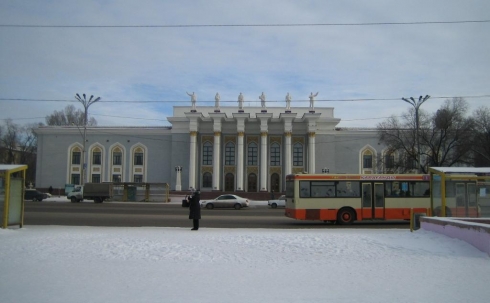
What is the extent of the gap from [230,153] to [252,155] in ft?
10.4

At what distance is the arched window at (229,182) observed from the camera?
215 ft

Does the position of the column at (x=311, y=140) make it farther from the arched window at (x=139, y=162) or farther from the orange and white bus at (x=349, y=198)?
the orange and white bus at (x=349, y=198)

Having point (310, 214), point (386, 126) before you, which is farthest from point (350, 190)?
point (386, 126)

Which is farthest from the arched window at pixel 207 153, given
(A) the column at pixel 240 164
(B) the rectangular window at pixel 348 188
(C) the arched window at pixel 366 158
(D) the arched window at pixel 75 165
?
(B) the rectangular window at pixel 348 188

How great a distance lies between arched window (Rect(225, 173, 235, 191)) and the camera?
215 feet

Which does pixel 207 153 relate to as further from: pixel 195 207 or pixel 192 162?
pixel 195 207

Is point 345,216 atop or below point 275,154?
below

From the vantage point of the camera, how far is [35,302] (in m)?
7.29

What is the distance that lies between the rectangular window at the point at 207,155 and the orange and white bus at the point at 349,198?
44.1m

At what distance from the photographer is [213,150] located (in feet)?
215

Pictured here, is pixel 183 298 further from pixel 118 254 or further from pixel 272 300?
pixel 118 254

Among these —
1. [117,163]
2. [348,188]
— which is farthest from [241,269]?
[117,163]

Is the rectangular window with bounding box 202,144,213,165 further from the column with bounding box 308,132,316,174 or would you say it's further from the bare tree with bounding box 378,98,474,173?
the bare tree with bounding box 378,98,474,173

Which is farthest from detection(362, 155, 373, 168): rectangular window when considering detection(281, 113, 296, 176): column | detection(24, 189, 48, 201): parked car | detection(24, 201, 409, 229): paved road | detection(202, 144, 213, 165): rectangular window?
detection(24, 189, 48, 201): parked car
